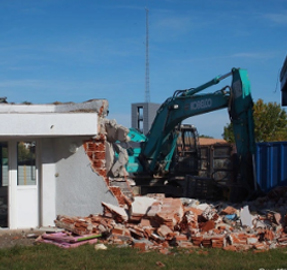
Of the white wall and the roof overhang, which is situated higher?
the roof overhang

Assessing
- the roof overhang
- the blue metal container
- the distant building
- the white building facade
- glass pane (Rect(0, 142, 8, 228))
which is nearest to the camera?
the roof overhang

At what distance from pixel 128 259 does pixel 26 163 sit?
388 cm

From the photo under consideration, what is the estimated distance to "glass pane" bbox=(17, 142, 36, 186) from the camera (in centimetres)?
1118

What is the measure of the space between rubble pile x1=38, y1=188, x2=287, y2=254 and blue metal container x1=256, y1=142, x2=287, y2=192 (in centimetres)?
577

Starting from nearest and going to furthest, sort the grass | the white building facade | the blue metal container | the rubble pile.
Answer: the grass → the rubble pile → the white building facade → the blue metal container

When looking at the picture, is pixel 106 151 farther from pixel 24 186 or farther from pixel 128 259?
pixel 128 259

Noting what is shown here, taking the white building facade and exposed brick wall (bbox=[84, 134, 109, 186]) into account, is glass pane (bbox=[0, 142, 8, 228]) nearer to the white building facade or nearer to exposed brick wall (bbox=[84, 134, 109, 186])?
the white building facade

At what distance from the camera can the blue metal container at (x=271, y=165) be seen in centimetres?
1677

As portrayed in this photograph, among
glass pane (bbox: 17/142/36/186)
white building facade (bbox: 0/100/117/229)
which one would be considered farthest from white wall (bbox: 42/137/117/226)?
glass pane (bbox: 17/142/36/186)

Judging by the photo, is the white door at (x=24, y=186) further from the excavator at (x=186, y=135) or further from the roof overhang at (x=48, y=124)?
the excavator at (x=186, y=135)

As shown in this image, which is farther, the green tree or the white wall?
the green tree

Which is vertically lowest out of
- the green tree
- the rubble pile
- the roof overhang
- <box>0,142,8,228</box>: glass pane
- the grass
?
the grass

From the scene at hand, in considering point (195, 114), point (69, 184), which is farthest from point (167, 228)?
point (195, 114)

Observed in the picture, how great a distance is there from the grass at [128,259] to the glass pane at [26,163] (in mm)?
2144
